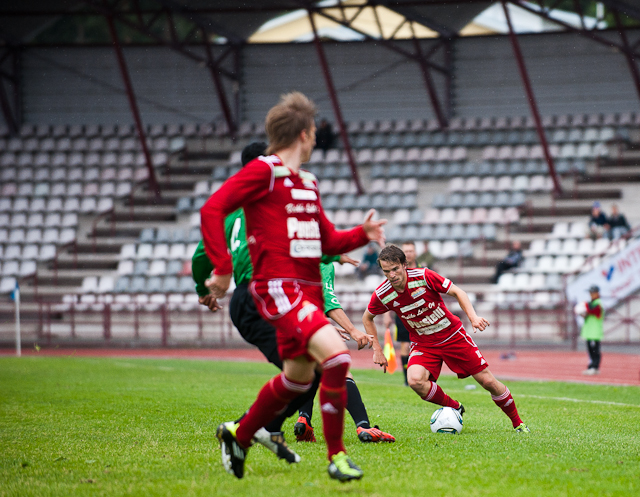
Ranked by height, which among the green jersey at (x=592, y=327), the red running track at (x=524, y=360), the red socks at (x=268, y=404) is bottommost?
the red running track at (x=524, y=360)

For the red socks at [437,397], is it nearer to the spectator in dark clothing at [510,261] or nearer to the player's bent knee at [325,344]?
the player's bent knee at [325,344]

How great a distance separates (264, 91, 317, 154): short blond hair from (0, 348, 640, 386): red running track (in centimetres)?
1048

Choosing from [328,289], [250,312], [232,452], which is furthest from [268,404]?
[328,289]

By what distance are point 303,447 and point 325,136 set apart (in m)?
25.0

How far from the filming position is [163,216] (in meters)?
29.8

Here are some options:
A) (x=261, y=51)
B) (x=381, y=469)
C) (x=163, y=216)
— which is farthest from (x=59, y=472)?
(x=261, y=51)

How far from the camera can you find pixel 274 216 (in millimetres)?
4715

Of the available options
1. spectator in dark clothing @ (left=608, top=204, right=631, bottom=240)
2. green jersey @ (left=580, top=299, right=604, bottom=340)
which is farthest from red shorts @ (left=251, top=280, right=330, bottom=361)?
spectator in dark clothing @ (left=608, top=204, right=631, bottom=240)

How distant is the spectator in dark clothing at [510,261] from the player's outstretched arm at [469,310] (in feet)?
55.4

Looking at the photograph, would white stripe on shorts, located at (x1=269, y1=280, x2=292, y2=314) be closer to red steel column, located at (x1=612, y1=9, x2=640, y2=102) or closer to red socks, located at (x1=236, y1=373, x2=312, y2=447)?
red socks, located at (x1=236, y1=373, x2=312, y2=447)

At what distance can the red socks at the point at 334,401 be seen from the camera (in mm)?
4586

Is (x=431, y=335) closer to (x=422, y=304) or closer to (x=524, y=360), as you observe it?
(x=422, y=304)

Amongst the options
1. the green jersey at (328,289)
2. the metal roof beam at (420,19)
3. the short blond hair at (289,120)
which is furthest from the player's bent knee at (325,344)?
the metal roof beam at (420,19)

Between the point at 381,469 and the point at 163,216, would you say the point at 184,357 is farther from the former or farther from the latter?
the point at 381,469
